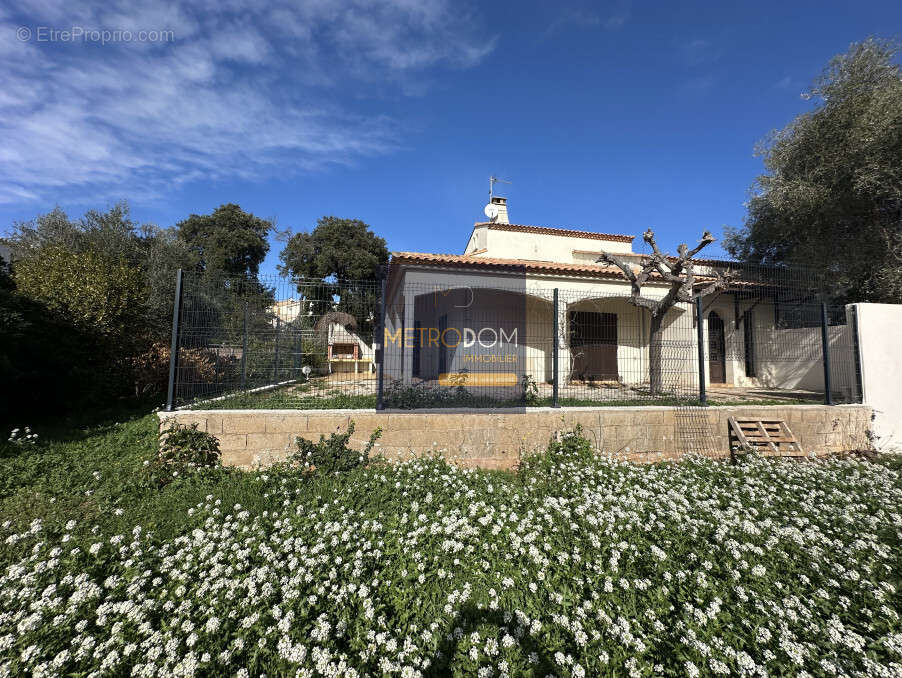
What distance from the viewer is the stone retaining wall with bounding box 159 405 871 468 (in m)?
4.27

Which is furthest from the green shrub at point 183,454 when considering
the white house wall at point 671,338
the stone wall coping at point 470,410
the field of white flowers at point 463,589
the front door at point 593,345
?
the front door at point 593,345

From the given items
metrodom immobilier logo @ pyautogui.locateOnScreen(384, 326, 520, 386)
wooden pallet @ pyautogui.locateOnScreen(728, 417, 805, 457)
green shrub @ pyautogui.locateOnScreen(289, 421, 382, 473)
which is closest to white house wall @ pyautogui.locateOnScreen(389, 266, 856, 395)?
metrodom immobilier logo @ pyautogui.locateOnScreen(384, 326, 520, 386)

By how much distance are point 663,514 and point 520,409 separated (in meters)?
2.16

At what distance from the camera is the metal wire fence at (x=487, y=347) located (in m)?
4.87

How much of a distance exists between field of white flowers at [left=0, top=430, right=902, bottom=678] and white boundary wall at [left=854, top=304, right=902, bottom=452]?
4572 mm

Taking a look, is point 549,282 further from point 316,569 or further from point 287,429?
point 316,569

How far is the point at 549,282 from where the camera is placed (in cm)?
953

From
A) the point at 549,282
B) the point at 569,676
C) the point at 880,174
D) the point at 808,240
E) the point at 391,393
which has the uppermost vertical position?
the point at 880,174

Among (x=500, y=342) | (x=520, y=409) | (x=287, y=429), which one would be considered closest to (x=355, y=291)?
(x=287, y=429)

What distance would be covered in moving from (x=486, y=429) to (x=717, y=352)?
9680 millimetres

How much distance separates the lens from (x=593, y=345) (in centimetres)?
904

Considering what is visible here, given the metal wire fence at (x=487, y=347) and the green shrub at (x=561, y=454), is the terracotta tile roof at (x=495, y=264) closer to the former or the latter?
the metal wire fence at (x=487, y=347)

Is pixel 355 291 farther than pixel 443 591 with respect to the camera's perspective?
Yes

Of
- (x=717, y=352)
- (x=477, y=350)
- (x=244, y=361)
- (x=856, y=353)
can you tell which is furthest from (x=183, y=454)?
(x=717, y=352)
